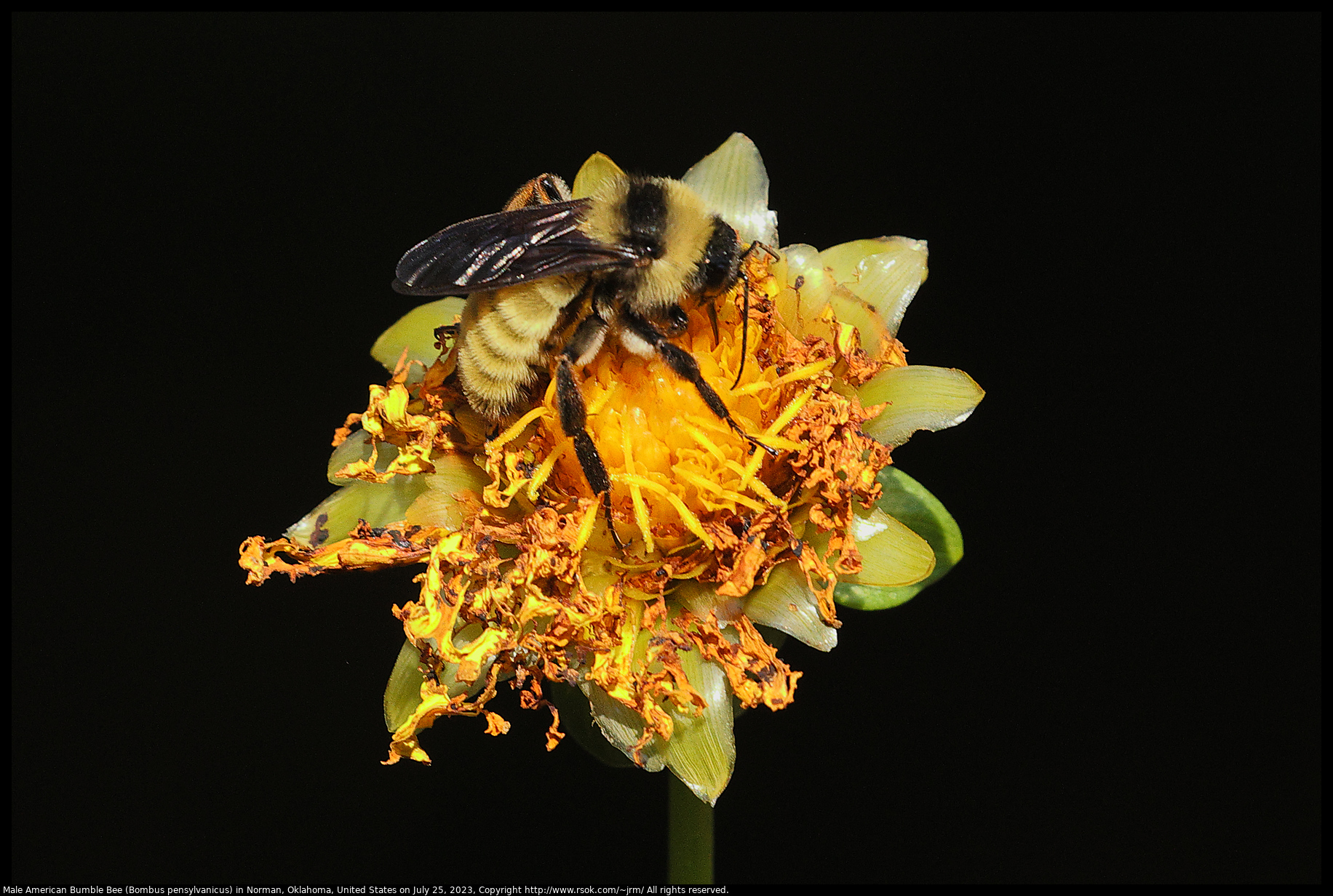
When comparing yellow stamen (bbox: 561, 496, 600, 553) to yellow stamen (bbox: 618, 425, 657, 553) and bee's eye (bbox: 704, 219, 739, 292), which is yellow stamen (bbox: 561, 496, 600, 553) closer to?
yellow stamen (bbox: 618, 425, 657, 553)

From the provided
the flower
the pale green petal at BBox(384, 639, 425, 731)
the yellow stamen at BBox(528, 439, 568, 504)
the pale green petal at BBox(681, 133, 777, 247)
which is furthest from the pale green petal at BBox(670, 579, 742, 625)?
the pale green petal at BBox(681, 133, 777, 247)

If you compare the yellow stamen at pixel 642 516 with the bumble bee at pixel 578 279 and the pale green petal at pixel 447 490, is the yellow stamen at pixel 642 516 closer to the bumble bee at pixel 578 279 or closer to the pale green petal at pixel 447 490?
the bumble bee at pixel 578 279

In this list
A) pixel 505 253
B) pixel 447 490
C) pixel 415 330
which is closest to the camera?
pixel 505 253

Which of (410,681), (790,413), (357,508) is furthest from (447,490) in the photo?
(790,413)

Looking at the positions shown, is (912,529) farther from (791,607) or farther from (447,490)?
(447,490)

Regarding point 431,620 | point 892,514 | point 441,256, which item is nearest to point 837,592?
point 892,514
